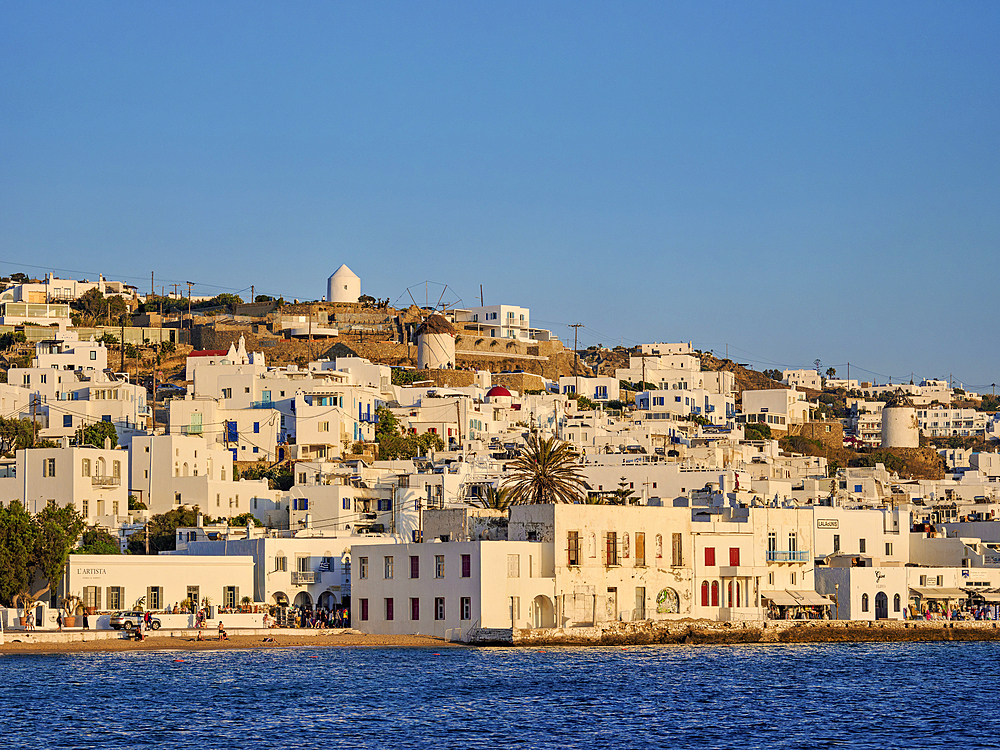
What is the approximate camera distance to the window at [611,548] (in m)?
64.1

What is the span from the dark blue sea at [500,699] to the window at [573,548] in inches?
153

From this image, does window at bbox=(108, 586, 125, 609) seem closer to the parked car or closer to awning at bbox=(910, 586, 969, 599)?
the parked car

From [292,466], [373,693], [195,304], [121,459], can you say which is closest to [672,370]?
[195,304]

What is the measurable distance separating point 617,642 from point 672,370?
91.9 metres

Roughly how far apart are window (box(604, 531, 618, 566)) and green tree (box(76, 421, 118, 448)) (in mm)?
36670

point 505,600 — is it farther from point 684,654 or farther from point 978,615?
point 978,615

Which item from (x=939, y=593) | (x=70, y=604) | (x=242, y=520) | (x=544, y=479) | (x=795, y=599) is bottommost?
(x=939, y=593)

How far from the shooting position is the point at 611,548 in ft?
210

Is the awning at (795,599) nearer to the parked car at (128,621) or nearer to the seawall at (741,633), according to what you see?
the seawall at (741,633)

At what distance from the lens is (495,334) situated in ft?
502

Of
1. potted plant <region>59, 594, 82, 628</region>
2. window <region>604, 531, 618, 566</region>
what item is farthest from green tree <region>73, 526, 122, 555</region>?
window <region>604, 531, 618, 566</region>

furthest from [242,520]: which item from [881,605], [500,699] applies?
[500,699]

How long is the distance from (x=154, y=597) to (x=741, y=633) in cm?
2408

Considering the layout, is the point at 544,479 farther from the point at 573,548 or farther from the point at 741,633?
the point at 741,633
